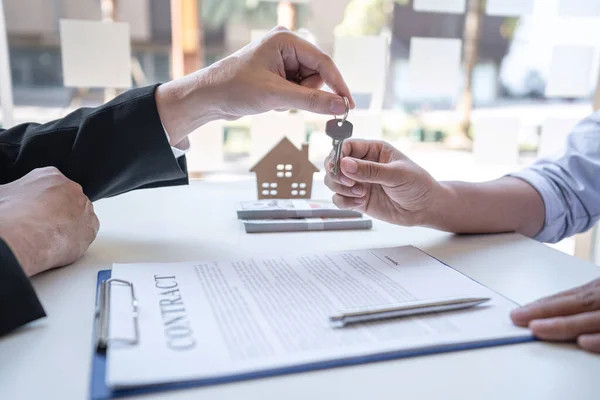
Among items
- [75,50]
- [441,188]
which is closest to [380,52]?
[441,188]

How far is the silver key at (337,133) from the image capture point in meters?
0.77

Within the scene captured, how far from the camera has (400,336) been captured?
474 mm

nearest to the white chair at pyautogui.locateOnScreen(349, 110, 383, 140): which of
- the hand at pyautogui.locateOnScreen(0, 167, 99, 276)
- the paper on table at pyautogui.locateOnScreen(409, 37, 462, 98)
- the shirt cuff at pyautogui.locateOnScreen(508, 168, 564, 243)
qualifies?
the paper on table at pyautogui.locateOnScreen(409, 37, 462, 98)

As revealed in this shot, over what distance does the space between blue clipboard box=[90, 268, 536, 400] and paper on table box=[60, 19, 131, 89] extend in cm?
97

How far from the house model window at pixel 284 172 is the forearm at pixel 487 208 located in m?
0.32

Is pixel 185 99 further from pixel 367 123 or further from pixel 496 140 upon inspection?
pixel 496 140

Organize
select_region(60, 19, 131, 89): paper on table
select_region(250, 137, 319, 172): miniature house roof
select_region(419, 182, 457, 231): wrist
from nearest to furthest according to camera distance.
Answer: select_region(419, 182, 457, 231): wrist < select_region(250, 137, 319, 172): miniature house roof < select_region(60, 19, 131, 89): paper on table

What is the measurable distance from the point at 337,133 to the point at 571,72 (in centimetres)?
115

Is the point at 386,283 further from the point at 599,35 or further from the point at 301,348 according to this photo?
the point at 599,35

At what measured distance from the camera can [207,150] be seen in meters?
1.40

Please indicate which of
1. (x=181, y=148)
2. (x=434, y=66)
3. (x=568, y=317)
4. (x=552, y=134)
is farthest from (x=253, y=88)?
(x=552, y=134)

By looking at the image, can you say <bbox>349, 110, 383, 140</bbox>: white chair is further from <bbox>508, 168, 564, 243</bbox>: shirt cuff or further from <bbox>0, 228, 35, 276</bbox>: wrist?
<bbox>0, 228, 35, 276</bbox>: wrist

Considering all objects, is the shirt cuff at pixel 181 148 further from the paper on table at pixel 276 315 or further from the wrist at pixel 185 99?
the paper on table at pixel 276 315

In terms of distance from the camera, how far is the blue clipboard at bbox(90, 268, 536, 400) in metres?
0.38
